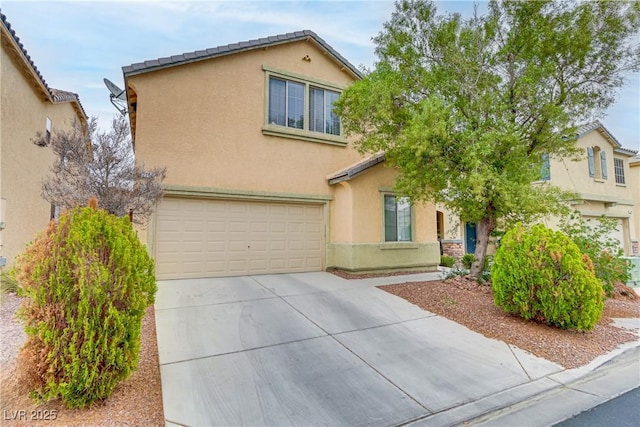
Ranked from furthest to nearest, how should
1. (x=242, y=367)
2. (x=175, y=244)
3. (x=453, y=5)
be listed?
(x=175, y=244), (x=453, y=5), (x=242, y=367)

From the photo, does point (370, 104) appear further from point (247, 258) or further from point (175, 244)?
point (175, 244)

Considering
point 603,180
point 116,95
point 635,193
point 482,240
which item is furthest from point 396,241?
point 635,193

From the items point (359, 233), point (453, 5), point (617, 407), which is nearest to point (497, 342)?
point (617, 407)

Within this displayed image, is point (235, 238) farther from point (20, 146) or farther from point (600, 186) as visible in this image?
point (600, 186)

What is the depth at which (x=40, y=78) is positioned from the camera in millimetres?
9836

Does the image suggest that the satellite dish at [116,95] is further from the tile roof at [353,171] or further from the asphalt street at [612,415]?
the asphalt street at [612,415]

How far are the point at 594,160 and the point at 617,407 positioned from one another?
18434mm

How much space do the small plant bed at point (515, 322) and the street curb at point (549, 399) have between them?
0.24 m

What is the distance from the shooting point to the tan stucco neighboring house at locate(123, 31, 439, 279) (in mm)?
8750

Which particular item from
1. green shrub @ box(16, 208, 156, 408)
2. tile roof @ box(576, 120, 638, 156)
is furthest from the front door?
green shrub @ box(16, 208, 156, 408)

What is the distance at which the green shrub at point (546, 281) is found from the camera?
548 cm

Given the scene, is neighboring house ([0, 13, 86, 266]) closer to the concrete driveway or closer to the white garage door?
the white garage door

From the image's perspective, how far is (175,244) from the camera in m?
8.76

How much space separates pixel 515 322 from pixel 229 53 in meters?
9.87
